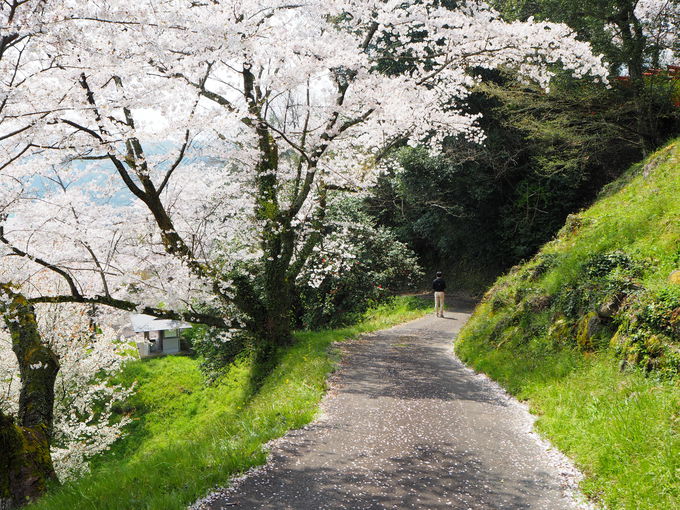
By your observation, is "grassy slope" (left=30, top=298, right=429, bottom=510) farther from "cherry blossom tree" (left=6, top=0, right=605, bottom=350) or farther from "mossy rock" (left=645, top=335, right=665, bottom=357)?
"mossy rock" (left=645, top=335, right=665, bottom=357)

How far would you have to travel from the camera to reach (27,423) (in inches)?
307

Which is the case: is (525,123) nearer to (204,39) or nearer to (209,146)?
(209,146)

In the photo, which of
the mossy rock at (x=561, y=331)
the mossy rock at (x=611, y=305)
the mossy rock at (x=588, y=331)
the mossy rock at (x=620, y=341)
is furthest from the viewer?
the mossy rock at (x=561, y=331)

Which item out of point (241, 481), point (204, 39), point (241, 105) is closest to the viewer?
point (241, 481)

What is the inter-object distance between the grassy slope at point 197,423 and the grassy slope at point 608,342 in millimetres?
3483

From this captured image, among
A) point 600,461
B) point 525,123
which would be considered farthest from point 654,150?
point 600,461

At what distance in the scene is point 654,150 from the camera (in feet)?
46.3

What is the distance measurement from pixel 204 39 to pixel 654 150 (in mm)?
13104

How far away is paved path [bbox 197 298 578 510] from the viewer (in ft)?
15.0

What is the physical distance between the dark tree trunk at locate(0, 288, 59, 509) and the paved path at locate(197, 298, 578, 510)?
3.92 m

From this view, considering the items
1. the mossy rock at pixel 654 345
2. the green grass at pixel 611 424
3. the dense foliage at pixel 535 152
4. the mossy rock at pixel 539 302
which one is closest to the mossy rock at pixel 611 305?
the green grass at pixel 611 424

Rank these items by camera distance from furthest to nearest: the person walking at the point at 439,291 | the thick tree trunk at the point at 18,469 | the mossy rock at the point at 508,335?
the person walking at the point at 439,291 < the mossy rock at the point at 508,335 < the thick tree trunk at the point at 18,469

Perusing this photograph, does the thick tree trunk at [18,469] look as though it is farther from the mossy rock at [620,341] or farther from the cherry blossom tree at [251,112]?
the mossy rock at [620,341]

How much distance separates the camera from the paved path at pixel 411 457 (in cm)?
457
